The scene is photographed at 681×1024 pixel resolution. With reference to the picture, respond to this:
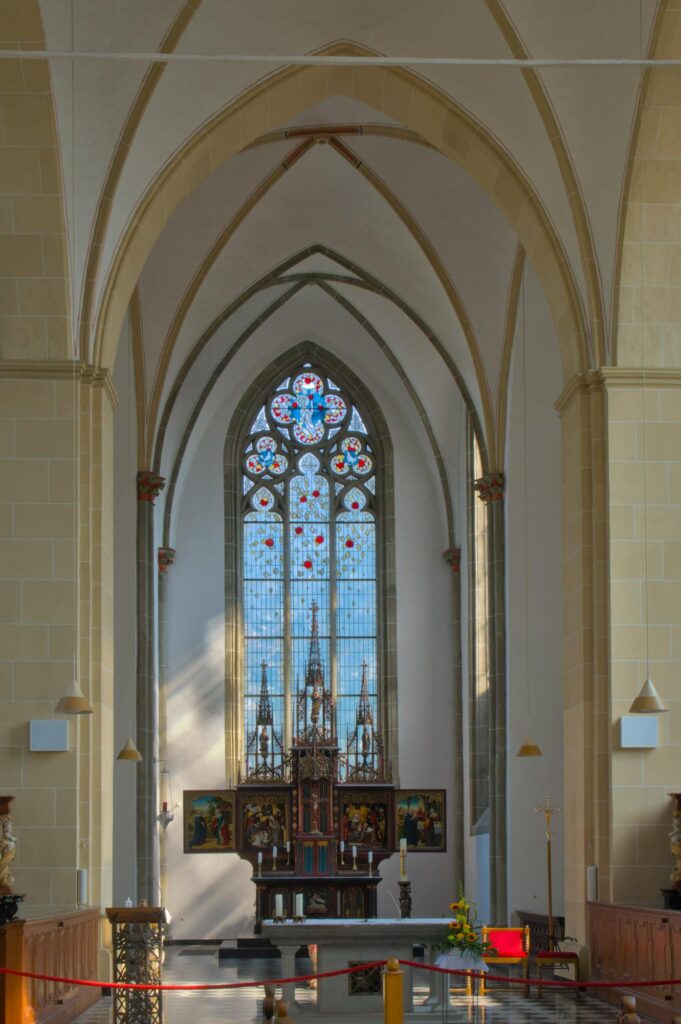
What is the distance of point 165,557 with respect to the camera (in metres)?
25.0

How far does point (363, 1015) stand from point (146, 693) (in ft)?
32.8

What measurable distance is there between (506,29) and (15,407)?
5.79 metres

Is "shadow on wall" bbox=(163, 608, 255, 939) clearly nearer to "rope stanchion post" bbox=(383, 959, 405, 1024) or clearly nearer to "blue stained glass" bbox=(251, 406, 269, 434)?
"blue stained glass" bbox=(251, 406, 269, 434)

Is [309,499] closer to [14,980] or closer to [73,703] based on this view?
[73,703]

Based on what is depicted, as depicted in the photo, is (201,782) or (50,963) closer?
(50,963)

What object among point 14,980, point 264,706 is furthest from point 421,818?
point 14,980

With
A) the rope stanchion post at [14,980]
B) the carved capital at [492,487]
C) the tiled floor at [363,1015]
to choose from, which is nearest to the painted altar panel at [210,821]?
the tiled floor at [363,1015]

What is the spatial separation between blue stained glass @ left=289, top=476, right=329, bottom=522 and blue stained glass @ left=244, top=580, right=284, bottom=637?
1320 millimetres

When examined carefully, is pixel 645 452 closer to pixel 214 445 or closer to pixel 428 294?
pixel 428 294

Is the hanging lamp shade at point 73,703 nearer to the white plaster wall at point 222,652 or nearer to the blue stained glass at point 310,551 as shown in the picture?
the white plaster wall at point 222,652

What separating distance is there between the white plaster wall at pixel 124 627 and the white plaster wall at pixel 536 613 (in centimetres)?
533

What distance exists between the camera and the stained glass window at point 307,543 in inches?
1010

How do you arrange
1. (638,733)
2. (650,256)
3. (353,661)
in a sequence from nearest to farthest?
(638,733)
(650,256)
(353,661)

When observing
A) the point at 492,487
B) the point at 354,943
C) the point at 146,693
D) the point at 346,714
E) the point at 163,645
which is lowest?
the point at 354,943
